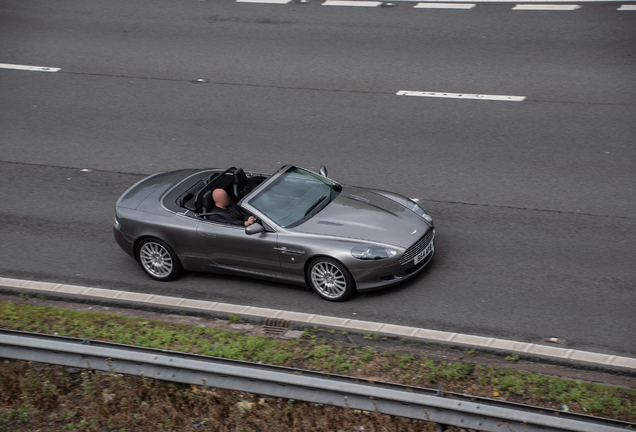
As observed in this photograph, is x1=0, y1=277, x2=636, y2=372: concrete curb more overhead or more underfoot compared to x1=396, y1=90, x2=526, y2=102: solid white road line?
more underfoot

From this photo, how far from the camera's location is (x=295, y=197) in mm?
8930

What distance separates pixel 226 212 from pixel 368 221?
6.03 feet

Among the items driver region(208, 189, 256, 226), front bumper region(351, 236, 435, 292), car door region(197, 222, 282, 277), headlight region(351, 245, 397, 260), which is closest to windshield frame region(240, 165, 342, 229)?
driver region(208, 189, 256, 226)

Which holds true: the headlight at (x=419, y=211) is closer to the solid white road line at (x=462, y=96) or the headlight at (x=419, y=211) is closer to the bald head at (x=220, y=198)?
the bald head at (x=220, y=198)

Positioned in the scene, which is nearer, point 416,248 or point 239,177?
point 416,248

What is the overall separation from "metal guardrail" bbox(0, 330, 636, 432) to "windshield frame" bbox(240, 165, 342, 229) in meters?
2.50

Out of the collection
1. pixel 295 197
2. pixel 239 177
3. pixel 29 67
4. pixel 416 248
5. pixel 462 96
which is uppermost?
pixel 29 67

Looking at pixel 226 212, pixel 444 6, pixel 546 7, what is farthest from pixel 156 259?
pixel 546 7

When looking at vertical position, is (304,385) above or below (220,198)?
below

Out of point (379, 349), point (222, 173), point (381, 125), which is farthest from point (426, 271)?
point (381, 125)

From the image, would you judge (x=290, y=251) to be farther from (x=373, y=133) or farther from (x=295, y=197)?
(x=373, y=133)

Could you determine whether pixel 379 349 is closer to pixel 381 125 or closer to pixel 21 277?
pixel 21 277

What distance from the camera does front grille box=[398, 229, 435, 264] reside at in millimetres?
8086

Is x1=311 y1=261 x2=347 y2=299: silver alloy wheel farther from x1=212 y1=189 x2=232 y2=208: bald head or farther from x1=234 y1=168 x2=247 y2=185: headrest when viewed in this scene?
x1=234 y1=168 x2=247 y2=185: headrest
